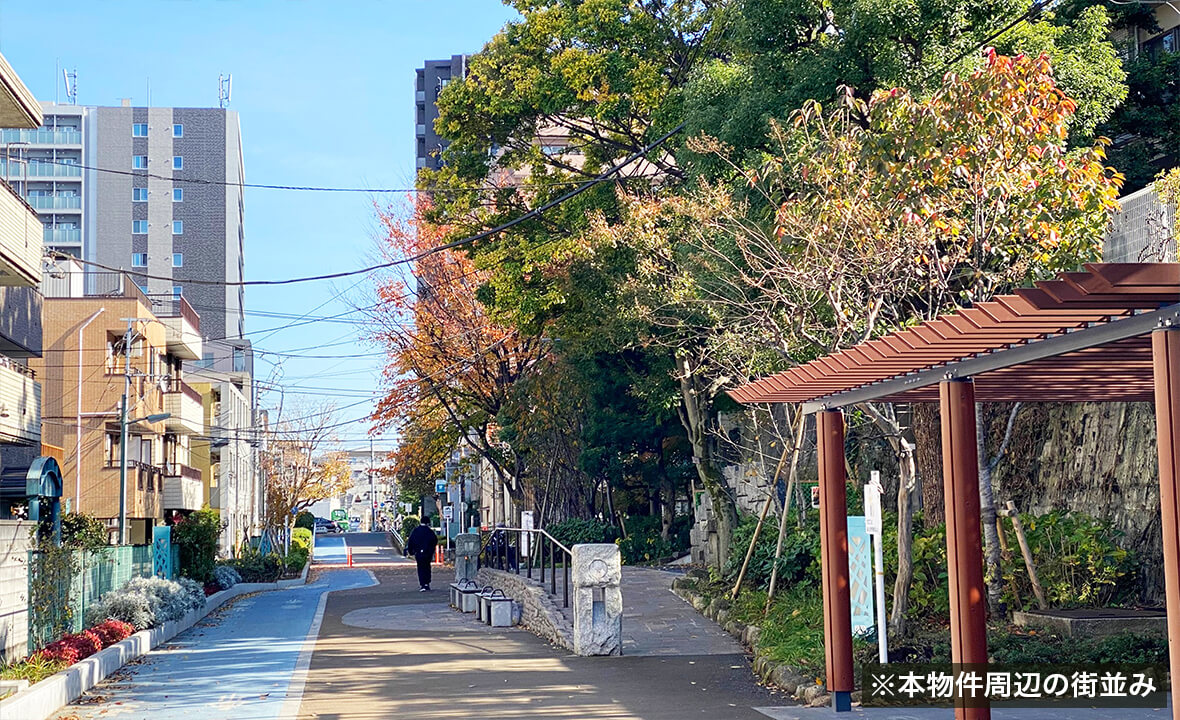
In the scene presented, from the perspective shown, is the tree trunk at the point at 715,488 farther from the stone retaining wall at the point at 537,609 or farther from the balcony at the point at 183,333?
the balcony at the point at 183,333

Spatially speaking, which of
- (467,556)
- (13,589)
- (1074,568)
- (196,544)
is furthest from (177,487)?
(1074,568)

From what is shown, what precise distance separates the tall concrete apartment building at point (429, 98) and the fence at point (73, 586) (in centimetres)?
6716

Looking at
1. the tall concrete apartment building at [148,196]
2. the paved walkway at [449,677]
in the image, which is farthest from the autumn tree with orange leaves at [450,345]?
the tall concrete apartment building at [148,196]

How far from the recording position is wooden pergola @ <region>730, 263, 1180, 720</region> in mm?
6410

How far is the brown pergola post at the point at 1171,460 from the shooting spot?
6.39 m

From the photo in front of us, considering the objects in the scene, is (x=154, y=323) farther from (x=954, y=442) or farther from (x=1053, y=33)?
(x=954, y=442)

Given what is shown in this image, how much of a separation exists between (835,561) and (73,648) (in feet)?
31.5

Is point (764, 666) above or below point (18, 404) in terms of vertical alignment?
below

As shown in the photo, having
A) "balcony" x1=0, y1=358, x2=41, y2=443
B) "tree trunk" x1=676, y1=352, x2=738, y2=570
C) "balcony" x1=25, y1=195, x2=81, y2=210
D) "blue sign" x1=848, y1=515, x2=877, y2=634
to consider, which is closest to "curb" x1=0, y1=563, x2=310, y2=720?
"balcony" x1=0, y1=358, x2=41, y2=443

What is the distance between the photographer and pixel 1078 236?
1309 centimetres

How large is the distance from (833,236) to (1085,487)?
5.52 meters

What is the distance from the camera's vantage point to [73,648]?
15.4 m

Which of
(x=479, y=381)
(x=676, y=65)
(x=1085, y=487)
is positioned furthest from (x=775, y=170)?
(x=479, y=381)

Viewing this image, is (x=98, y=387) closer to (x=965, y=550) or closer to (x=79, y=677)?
(x=79, y=677)
